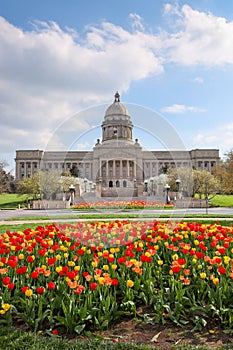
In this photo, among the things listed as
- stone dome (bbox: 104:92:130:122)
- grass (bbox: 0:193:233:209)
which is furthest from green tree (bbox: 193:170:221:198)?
stone dome (bbox: 104:92:130:122)

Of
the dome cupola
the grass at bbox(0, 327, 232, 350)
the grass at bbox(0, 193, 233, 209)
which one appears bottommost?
the grass at bbox(0, 327, 232, 350)

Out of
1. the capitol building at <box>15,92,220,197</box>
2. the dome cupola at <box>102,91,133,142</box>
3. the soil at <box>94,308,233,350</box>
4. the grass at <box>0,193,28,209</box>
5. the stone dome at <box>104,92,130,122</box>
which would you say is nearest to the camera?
the soil at <box>94,308,233,350</box>

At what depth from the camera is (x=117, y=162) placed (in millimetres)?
73062

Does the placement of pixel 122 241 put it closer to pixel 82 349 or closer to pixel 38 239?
pixel 38 239

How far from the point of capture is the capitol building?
33344 millimetres

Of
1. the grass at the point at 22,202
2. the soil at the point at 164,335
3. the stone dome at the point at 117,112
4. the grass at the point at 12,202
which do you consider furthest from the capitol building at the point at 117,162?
the soil at the point at 164,335

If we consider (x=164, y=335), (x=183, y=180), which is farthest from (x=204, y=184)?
(x=164, y=335)

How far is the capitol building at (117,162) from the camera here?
1313 inches

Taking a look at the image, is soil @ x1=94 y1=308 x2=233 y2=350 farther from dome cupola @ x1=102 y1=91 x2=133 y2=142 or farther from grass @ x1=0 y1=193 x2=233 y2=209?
grass @ x1=0 y1=193 x2=233 y2=209

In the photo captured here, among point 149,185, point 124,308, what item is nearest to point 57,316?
point 124,308

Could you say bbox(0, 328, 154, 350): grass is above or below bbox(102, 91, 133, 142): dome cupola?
below

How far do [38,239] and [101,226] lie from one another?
2332mm

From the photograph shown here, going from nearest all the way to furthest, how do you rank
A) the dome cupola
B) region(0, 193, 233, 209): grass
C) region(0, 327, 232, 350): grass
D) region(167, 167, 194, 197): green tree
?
region(0, 327, 232, 350): grass
the dome cupola
region(167, 167, 194, 197): green tree
region(0, 193, 233, 209): grass

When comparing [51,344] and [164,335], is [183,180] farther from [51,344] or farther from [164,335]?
[51,344]
